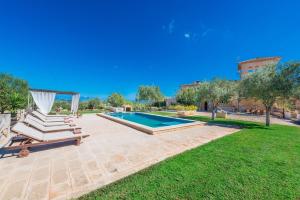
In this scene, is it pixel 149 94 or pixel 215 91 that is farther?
pixel 149 94

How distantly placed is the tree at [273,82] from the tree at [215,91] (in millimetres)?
2292

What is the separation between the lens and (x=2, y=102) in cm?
757

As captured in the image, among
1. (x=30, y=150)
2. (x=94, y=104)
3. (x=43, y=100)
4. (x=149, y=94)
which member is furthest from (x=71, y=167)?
(x=149, y=94)

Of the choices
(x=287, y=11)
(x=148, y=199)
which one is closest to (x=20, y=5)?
(x=148, y=199)

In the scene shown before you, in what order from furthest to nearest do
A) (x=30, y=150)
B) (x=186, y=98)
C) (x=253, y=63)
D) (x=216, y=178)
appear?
(x=186, y=98) < (x=253, y=63) < (x=30, y=150) < (x=216, y=178)

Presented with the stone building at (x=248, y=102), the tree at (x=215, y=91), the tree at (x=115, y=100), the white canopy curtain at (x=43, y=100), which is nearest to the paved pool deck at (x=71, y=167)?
the white canopy curtain at (x=43, y=100)

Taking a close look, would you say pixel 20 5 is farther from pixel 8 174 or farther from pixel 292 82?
pixel 292 82

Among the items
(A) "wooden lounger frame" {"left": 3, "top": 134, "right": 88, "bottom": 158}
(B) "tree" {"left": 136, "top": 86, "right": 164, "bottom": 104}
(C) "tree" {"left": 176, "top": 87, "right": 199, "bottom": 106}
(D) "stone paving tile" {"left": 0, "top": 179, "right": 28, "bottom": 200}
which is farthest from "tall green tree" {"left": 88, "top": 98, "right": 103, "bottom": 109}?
(D) "stone paving tile" {"left": 0, "top": 179, "right": 28, "bottom": 200}

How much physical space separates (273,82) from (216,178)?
26.7 ft

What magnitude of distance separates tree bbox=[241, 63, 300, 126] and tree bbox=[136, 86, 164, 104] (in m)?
20.1

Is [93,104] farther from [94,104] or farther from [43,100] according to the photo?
[43,100]

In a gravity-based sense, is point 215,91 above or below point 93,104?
above

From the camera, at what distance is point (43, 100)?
945 centimetres

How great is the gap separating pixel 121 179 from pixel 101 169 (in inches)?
25.7
